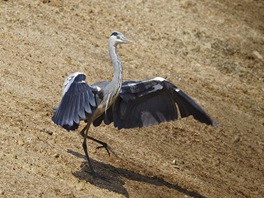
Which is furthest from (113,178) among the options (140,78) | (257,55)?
(257,55)

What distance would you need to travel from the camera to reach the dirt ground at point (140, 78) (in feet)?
29.5

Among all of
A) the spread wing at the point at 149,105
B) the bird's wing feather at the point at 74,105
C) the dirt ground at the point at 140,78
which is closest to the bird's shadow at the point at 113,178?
the dirt ground at the point at 140,78

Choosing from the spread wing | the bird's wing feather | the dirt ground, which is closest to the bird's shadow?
the dirt ground

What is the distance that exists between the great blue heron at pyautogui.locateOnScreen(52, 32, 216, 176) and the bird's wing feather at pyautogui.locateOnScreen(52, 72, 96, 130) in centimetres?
1

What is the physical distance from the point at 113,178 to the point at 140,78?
139 inches

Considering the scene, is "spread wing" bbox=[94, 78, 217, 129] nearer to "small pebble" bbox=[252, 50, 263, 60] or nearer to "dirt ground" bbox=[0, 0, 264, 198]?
"dirt ground" bbox=[0, 0, 264, 198]

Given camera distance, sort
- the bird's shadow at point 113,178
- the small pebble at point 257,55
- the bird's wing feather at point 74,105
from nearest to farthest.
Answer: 1. the bird's wing feather at point 74,105
2. the bird's shadow at point 113,178
3. the small pebble at point 257,55

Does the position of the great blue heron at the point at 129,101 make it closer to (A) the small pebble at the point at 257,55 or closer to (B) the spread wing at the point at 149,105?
(B) the spread wing at the point at 149,105

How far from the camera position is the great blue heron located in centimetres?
898

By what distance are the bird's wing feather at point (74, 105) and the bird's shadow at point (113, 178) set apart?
28.1 inches

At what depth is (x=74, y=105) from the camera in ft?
27.8

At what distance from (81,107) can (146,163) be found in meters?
1.76

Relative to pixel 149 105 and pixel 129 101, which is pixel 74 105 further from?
pixel 149 105

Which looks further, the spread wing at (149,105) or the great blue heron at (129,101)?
the spread wing at (149,105)
